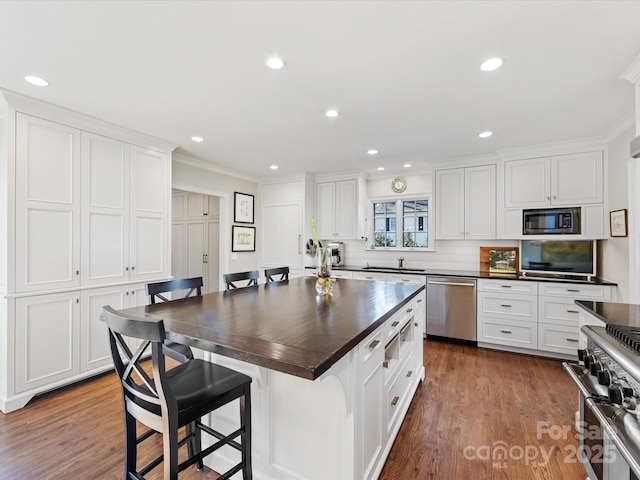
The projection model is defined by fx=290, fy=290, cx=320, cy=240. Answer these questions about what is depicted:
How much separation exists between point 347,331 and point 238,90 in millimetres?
2006

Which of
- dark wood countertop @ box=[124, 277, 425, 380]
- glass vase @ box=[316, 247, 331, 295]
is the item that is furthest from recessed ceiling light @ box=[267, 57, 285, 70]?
dark wood countertop @ box=[124, 277, 425, 380]

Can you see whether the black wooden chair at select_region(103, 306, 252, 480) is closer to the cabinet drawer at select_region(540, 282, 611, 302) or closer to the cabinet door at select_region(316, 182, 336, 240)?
the cabinet drawer at select_region(540, 282, 611, 302)

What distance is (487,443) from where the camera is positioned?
197cm

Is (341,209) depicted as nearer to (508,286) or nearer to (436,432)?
(508,286)

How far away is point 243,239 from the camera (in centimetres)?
508

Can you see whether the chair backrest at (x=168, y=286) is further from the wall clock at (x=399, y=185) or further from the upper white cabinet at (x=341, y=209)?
the wall clock at (x=399, y=185)

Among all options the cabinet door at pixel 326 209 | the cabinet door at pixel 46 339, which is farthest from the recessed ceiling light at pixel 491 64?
the cabinet door at pixel 46 339

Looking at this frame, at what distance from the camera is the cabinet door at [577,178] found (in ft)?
10.9

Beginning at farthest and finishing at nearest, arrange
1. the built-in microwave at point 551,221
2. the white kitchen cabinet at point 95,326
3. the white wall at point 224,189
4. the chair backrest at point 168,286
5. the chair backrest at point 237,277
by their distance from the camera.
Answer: the white wall at point 224,189 → the built-in microwave at point 551,221 → the white kitchen cabinet at point 95,326 → the chair backrest at point 237,277 → the chair backrest at point 168,286

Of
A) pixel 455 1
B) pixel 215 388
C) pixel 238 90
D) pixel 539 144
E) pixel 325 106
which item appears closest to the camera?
pixel 215 388

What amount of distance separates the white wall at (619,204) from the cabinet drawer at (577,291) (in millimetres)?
118

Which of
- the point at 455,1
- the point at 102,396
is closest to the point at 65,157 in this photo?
the point at 102,396

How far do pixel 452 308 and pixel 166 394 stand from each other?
369cm

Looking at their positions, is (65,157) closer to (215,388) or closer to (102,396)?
(102,396)
